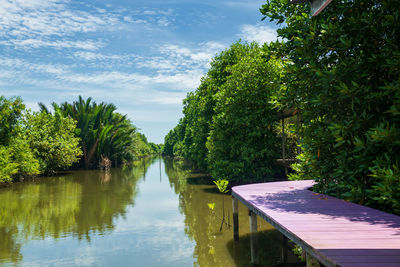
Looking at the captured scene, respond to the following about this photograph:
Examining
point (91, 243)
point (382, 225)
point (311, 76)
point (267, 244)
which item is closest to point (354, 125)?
point (311, 76)

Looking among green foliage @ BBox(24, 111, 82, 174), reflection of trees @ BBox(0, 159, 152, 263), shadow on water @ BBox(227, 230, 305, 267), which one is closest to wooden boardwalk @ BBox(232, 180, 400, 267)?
shadow on water @ BBox(227, 230, 305, 267)

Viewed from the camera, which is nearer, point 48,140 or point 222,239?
point 222,239

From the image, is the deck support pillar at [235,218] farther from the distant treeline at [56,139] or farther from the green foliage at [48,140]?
the green foliage at [48,140]

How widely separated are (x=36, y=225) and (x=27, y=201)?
234 inches

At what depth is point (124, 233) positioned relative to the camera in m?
10.6

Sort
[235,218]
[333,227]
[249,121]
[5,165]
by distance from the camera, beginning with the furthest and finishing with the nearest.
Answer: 1. [5,165]
2. [249,121]
3. [235,218]
4. [333,227]

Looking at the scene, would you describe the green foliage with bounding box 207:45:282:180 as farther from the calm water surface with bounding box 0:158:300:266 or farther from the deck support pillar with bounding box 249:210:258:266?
the deck support pillar with bounding box 249:210:258:266

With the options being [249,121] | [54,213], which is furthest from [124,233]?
[249,121]

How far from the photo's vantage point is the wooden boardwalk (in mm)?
3348

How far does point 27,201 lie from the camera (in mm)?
16922

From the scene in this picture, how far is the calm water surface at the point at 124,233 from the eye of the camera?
805cm

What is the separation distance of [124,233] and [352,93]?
26.1 feet

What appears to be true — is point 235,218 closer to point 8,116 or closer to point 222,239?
point 222,239

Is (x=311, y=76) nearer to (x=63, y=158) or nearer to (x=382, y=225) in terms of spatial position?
(x=382, y=225)
